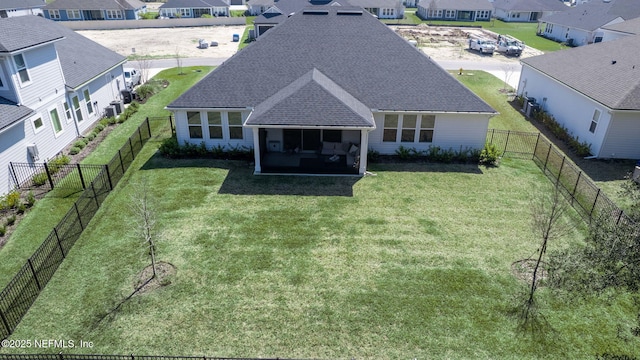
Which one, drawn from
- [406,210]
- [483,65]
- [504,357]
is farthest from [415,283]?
[483,65]

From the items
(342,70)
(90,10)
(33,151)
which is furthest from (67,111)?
(90,10)

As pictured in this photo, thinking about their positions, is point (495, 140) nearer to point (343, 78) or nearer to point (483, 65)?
point (343, 78)

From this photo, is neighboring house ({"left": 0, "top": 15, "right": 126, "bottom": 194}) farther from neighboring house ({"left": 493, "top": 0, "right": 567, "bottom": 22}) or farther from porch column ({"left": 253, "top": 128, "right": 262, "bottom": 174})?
neighboring house ({"left": 493, "top": 0, "right": 567, "bottom": 22})

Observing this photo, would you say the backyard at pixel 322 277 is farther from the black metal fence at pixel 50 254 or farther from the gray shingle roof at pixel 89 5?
the gray shingle roof at pixel 89 5

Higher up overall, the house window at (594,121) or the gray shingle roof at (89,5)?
the gray shingle roof at (89,5)

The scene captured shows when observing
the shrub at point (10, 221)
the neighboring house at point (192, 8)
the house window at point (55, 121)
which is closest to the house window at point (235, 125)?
the house window at point (55, 121)

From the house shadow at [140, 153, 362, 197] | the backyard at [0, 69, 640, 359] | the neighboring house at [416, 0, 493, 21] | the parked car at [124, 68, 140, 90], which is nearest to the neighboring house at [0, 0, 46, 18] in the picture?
the parked car at [124, 68, 140, 90]

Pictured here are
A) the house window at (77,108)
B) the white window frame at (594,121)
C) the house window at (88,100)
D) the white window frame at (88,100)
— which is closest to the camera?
the white window frame at (594,121)

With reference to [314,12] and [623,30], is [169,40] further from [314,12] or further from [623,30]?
[623,30]
